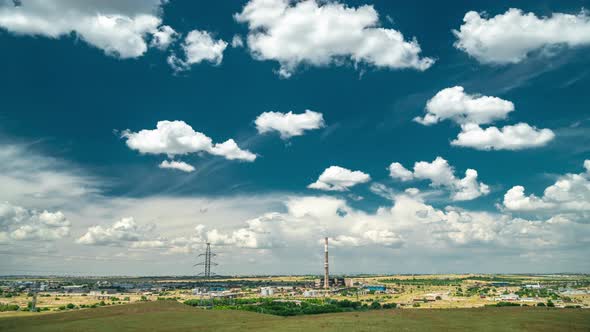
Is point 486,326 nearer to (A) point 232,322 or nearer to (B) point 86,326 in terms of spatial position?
(A) point 232,322

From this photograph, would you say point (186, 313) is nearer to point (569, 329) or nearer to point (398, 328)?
point (398, 328)

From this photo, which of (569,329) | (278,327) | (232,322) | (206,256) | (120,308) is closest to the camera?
(569,329)

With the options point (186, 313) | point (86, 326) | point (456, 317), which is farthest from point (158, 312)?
point (456, 317)

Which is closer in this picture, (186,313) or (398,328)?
(398,328)

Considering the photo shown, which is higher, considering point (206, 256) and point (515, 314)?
point (206, 256)

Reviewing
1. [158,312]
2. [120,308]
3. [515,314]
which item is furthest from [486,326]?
[120,308]

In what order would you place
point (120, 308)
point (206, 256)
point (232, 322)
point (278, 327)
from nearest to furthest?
point (278, 327) < point (232, 322) < point (120, 308) < point (206, 256)
